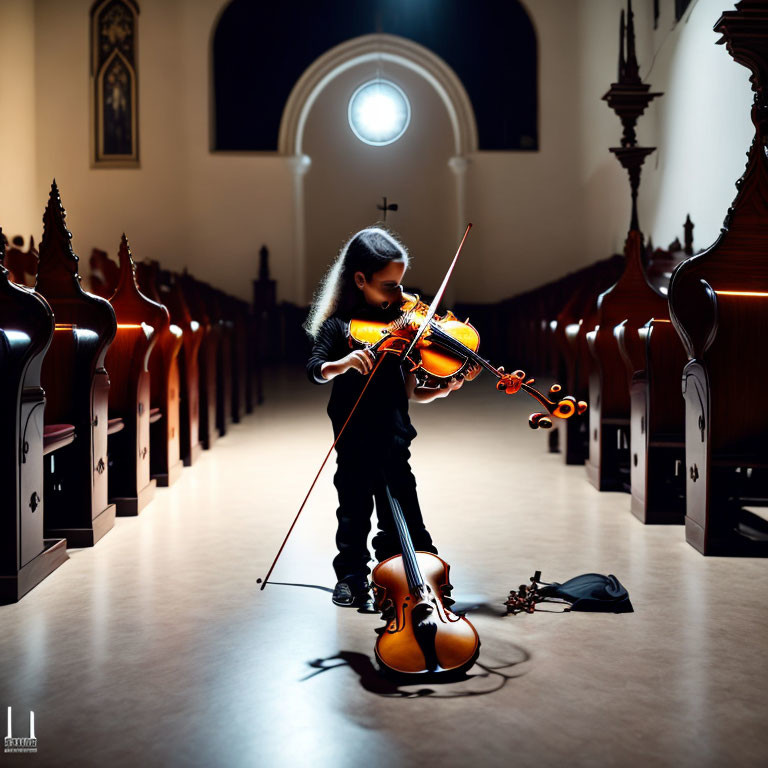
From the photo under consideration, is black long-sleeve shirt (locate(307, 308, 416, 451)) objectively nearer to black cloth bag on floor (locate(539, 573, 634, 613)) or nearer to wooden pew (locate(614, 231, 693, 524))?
black cloth bag on floor (locate(539, 573, 634, 613))

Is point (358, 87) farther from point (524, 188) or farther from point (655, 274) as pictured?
point (655, 274)

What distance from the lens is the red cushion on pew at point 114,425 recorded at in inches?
142

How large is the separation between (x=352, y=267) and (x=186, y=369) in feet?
8.97

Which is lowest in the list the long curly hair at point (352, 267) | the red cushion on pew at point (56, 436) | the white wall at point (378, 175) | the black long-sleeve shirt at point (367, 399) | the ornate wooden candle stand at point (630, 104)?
the red cushion on pew at point (56, 436)

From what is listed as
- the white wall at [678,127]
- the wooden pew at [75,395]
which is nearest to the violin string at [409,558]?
the wooden pew at [75,395]

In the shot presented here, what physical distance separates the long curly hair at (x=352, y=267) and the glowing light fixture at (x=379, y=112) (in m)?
14.3

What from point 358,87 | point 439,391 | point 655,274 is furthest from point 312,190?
point 439,391

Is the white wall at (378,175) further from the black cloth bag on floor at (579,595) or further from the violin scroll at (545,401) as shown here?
the violin scroll at (545,401)

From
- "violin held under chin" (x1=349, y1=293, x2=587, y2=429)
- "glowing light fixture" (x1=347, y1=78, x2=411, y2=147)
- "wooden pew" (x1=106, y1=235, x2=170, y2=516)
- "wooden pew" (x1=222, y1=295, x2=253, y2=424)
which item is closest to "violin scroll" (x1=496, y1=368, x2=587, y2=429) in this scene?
"violin held under chin" (x1=349, y1=293, x2=587, y2=429)

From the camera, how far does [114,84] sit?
14414mm

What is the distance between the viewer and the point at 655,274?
515cm

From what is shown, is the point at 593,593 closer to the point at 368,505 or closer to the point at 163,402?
the point at 368,505

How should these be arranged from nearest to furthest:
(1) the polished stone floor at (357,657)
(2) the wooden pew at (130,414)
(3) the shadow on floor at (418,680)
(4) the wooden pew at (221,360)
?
(1) the polished stone floor at (357,657), (3) the shadow on floor at (418,680), (2) the wooden pew at (130,414), (4) the wooden pew at (221,360)

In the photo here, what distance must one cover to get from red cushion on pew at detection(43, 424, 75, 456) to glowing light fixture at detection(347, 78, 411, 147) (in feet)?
45.3
